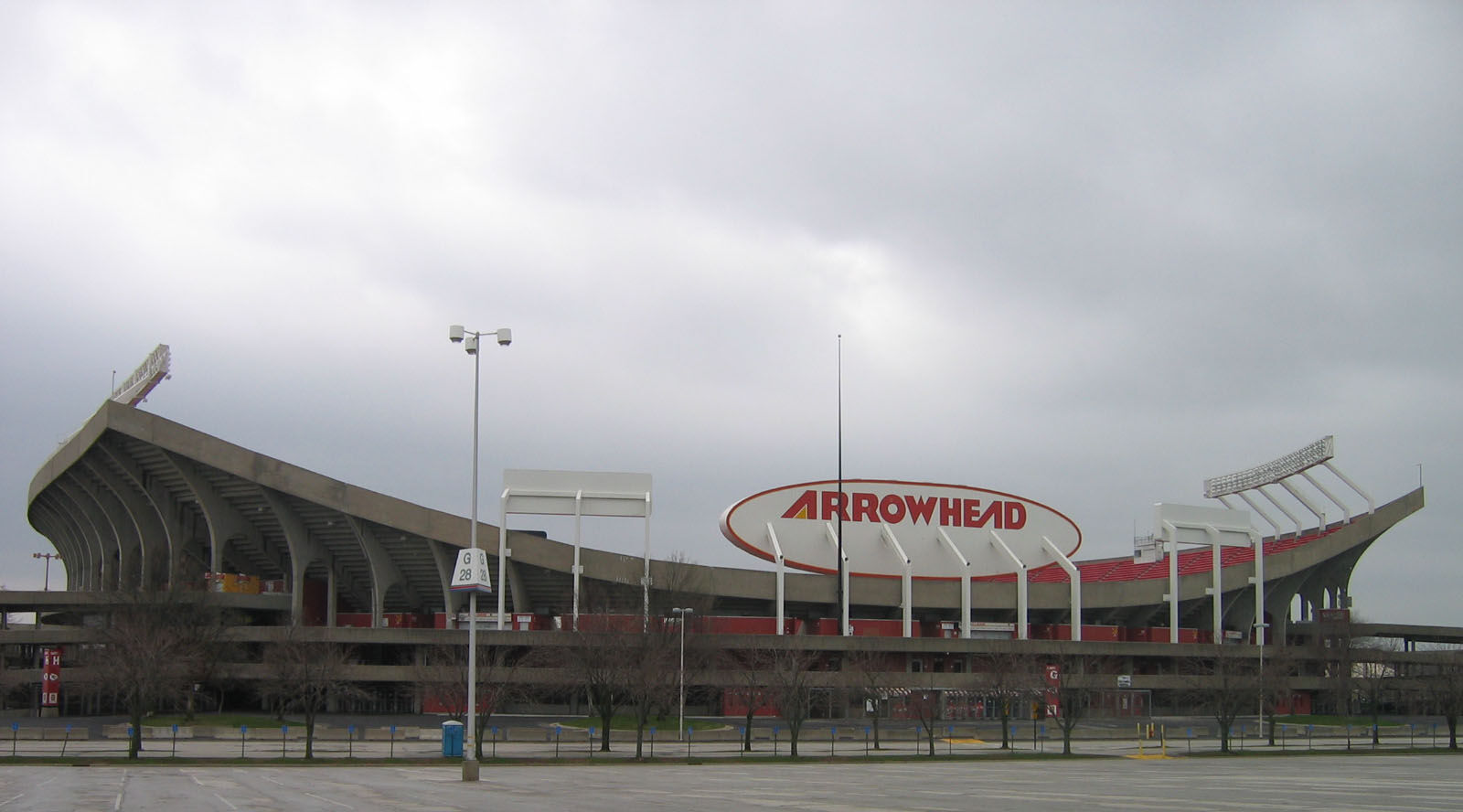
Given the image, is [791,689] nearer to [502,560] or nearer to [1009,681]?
[1009,681]

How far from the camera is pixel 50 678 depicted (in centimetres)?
8138

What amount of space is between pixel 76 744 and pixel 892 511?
172 ft

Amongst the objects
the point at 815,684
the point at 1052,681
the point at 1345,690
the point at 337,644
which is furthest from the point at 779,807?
the point at 1345,690

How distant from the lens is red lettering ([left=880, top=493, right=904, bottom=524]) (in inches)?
3521

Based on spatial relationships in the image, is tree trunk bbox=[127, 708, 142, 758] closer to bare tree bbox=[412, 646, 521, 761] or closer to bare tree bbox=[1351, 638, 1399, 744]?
bare tree bbox=[412, 646, 521, 761]

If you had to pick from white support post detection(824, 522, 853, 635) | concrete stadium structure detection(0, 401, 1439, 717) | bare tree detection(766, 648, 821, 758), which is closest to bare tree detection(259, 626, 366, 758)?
concrete stadium structure detection(0, 401, 1439, 717)

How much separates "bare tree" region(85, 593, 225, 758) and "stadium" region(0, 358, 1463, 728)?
8.91 ft

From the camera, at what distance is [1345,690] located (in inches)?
3588

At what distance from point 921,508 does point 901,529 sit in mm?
2158

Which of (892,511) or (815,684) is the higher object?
(892,511)

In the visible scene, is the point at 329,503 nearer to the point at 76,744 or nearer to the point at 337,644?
the point at 337,644

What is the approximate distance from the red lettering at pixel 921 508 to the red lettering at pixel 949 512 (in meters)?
0.74

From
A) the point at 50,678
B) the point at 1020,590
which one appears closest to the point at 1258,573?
the point at 1020,590

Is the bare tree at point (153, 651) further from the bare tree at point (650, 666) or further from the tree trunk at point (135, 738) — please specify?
the bare tree at point (650, 666)
